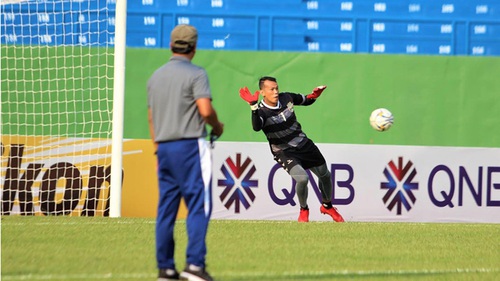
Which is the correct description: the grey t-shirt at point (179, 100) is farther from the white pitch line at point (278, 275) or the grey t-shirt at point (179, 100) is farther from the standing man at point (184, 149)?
the white pitch line at point (278, 275)

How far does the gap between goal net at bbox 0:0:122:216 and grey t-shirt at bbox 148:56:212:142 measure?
7.36 m

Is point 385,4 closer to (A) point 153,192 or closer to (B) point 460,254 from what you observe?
(A) point 153,192

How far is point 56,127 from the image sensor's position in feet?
47.6

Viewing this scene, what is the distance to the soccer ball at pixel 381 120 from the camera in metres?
14.1

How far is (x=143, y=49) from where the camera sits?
590 inches

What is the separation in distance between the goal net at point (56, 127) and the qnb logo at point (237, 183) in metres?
1.66

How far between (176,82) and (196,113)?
24 centimetres

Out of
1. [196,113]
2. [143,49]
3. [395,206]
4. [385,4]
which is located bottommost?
[395,206]

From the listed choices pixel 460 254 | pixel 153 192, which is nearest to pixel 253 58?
pixel 153 192

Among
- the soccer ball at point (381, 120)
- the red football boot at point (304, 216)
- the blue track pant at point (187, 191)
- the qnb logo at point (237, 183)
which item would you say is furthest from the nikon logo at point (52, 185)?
the blue track pant at point (187, 191)

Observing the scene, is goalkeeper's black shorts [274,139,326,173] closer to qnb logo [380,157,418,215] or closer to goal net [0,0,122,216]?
qnb logo [380,157,418,215]

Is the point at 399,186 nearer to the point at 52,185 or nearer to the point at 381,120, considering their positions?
the point at 381,120

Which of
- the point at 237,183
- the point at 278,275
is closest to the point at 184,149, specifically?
the point at 278,275

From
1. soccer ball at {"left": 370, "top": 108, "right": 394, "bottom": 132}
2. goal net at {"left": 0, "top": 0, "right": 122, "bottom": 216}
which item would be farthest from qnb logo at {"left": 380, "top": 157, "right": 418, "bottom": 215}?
goal net at {"left": 0, "top": 0, "right": 122, "bottom": 216}
